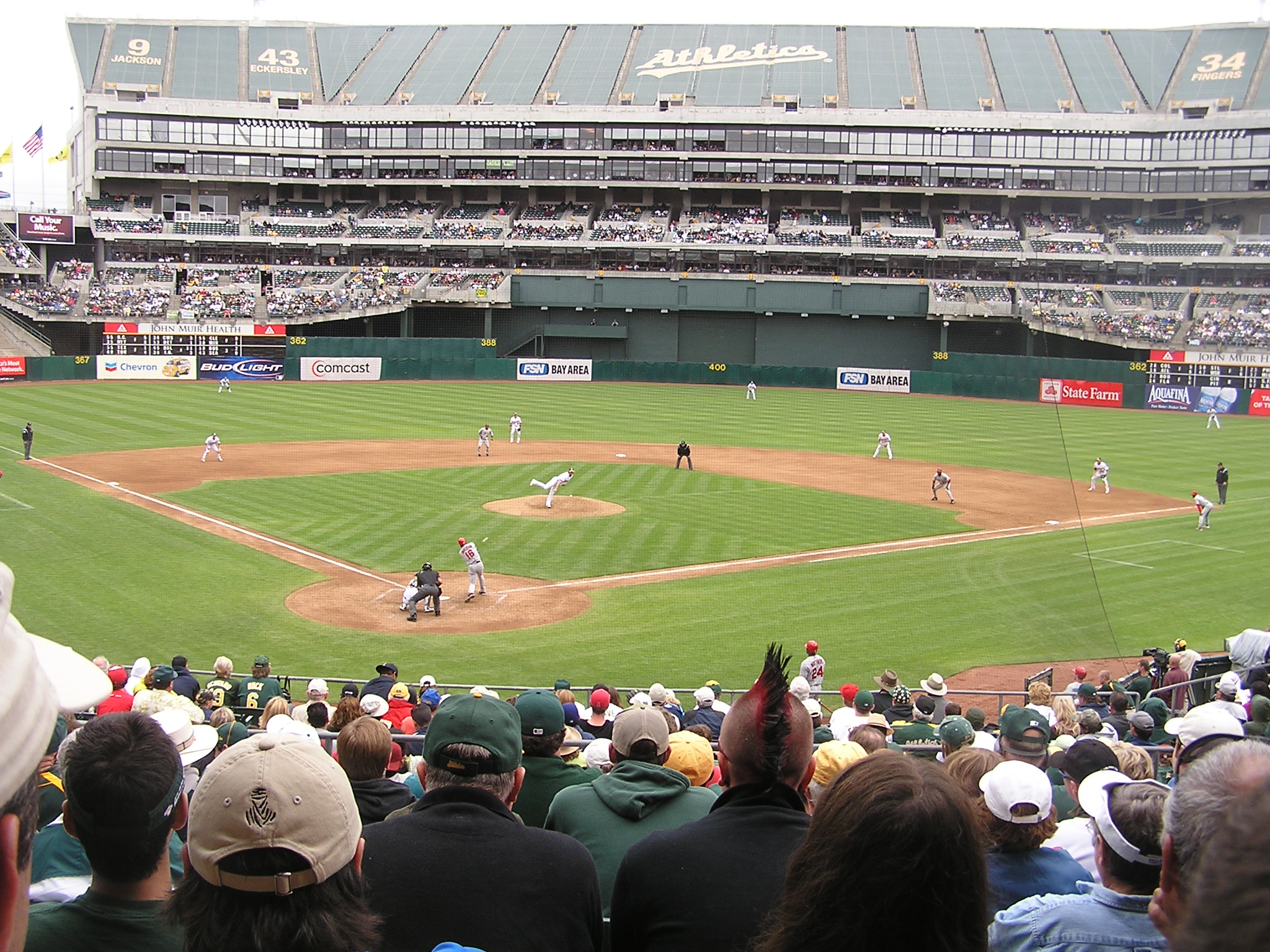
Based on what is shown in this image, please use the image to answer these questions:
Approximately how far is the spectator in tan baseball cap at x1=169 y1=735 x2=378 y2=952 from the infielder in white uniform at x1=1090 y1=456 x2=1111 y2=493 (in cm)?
3683

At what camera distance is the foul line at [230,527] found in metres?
25.0

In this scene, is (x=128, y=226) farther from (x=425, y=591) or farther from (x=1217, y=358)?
(x=1217, y=358)

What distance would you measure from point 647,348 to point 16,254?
153ft

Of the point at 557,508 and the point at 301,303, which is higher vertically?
the point at 301,303

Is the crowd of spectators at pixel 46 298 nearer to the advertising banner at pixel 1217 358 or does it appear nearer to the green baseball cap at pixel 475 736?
the advertising banner at pixel 1217 358

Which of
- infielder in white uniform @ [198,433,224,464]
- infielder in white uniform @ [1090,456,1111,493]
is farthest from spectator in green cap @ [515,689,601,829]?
infielder in white uniform @ [198,433,224,464]

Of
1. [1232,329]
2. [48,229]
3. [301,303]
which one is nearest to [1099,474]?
[1232,329]

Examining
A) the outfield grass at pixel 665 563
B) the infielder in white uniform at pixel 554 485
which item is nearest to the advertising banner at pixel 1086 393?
the outfield grass at pixel 665 563

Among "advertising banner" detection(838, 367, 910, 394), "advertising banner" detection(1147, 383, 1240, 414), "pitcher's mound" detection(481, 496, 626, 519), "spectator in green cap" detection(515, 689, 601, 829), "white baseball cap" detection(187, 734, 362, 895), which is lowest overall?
"pitcher's mound" detection(481, 496, 626, 519)

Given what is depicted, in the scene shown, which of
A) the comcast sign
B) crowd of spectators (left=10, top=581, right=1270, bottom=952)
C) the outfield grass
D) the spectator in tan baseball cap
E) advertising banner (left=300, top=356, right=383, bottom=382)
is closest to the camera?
crowd of spectators (left=10, top=581, right=1270, bottom=952)

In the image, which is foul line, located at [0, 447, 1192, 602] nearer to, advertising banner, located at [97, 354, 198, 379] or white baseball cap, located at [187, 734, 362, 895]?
white baseball cap, located at [187, 734, 362, 895]

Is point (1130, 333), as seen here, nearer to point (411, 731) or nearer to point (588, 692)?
point (588, 692)

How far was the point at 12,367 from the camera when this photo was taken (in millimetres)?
65375

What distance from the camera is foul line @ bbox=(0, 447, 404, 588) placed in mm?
25047
